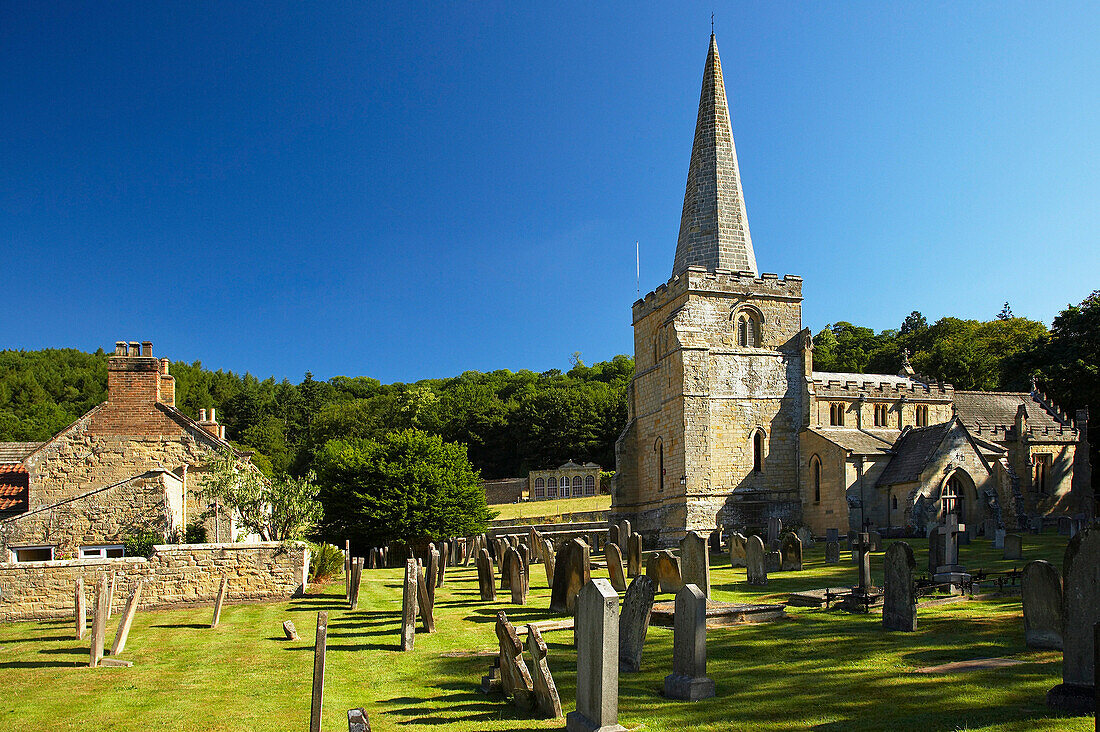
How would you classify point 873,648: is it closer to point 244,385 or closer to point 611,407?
point 611,407

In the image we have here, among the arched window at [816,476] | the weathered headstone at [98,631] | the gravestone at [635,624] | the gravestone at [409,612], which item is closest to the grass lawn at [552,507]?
the arched window at [816,476]

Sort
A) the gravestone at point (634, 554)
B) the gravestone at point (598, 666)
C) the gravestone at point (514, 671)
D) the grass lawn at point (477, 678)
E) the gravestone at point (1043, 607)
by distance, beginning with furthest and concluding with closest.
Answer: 1. the gravestone at point (634, 554)
2. the gravestone at point (1043, 607)
3. the gravestone at point (514, 671)
4. the grass lawn at point (477, 678)
5. the gravestone at point (598, 666)

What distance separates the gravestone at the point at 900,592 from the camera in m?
12.8

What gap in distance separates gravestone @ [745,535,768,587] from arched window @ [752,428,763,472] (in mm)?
19788

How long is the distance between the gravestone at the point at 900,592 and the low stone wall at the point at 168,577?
44.2 feet

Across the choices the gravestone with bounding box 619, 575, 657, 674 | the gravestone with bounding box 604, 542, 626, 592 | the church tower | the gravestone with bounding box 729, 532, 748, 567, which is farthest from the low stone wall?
the church tower

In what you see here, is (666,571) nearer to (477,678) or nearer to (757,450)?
(477,678)

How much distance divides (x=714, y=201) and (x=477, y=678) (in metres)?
35.4

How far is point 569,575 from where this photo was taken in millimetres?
16031

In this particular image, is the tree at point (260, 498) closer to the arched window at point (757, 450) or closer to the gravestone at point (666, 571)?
the gravestone at point (666, 571)

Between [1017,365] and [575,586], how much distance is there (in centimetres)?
5056

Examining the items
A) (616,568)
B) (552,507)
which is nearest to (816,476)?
(616,568)

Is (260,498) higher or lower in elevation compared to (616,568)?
higher

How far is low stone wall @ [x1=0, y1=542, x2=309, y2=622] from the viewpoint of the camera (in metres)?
18.5
